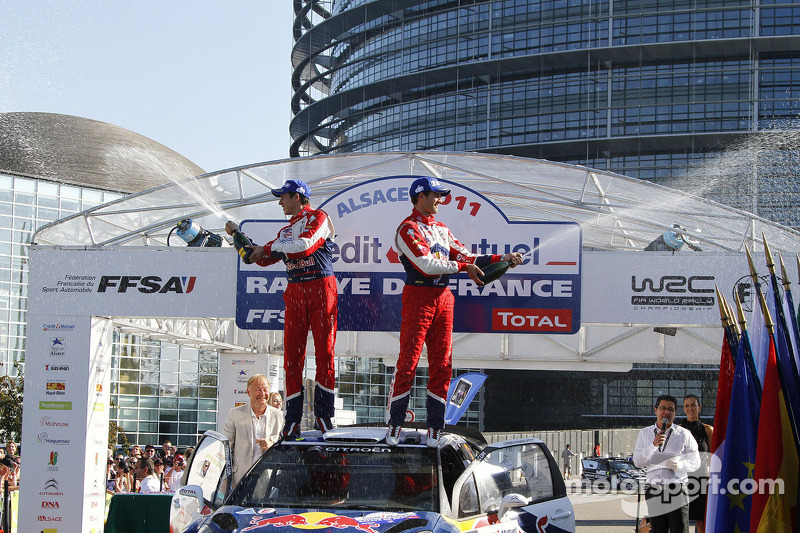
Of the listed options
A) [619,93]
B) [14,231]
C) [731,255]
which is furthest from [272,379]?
[619,93]

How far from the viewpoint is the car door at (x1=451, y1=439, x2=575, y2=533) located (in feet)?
18.8

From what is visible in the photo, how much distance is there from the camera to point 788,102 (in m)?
50.4

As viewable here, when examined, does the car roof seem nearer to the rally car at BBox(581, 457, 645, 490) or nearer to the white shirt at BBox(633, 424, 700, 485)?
the white shirt at BBox(633, 424, 700, 485)

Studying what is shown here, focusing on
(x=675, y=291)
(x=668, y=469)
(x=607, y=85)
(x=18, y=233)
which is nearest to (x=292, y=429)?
(x=668, y=469)

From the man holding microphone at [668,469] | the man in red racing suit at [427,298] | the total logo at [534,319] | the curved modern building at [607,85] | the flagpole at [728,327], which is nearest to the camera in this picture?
the flagpole at [728,327]

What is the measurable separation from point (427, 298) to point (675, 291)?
488cm

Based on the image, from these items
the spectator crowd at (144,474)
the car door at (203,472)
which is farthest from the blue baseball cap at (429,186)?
the spectator crowd at (144,474)

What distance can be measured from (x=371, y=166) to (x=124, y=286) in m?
3.89

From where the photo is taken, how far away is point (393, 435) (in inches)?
247

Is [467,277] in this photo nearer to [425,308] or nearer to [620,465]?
[425,308]

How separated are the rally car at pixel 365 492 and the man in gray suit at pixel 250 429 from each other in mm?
1637

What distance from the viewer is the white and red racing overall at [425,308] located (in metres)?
7.58

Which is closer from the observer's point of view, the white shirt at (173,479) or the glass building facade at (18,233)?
the white shirt at (173,479)

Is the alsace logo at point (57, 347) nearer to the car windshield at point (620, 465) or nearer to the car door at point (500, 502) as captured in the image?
the car door at point (500, 502)
